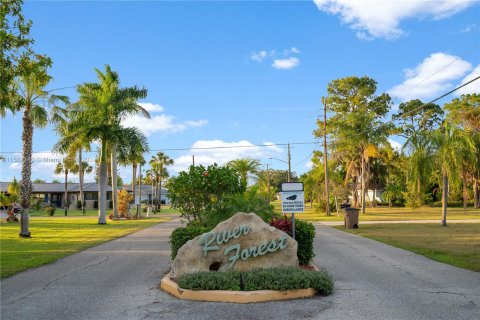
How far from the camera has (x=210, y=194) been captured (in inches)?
528

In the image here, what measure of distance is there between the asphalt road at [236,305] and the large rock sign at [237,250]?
2.85 feet

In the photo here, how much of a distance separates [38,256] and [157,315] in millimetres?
8724

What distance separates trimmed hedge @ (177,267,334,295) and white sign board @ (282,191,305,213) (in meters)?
2.30

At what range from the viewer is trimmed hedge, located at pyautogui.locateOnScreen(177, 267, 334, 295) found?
809cm

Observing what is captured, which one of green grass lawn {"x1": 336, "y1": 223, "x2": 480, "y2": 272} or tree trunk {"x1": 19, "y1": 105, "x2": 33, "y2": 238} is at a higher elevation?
tree trunk {"x1": 19, "y1": 105, "x2": 33, "y2": 238}

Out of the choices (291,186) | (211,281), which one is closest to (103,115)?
(291,186)

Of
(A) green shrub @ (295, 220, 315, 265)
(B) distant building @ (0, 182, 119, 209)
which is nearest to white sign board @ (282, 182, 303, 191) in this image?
(A) green shrub @ (295, 220, 315, 265)

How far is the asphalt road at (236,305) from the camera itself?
22.9 ft

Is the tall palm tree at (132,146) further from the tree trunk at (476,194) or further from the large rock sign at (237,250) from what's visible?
the tree trunk at (476,194)

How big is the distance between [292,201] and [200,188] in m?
3.38

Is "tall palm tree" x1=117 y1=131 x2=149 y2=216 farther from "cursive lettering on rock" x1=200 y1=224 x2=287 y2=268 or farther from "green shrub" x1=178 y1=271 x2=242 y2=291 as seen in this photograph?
"green shrub" x1=178 y1=271 x2=242 y2=291

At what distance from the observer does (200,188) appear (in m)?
13.2

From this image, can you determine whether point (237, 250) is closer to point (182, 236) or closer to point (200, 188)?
point (182, 236)

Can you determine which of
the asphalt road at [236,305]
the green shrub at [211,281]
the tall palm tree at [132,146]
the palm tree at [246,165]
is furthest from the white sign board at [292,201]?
the palm tree at [246,165]
